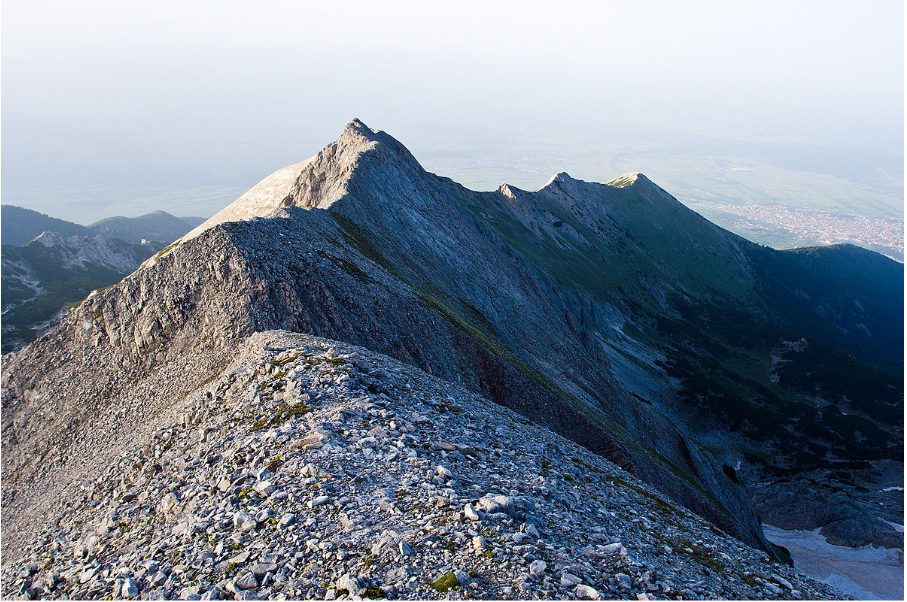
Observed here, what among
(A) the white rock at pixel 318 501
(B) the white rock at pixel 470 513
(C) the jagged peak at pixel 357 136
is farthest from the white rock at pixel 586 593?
(C) the jagged peak at pixel 357 136

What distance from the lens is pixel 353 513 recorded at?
1633cm

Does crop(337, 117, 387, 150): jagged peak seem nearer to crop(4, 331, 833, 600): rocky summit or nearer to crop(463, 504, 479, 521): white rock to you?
crop(4, 331, 833, 600): rocky summit

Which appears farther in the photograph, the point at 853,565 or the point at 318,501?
the point at 853,565

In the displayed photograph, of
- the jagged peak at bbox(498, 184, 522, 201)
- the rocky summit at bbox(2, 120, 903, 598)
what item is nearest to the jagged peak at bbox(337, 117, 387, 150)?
the rocky summit at bbox(2, 120, 903, 598)

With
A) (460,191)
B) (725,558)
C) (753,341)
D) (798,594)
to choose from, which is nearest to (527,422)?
(725,558)

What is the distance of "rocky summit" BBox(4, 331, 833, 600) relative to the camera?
14.5 metres

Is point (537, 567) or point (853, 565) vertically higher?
point (537, 567)

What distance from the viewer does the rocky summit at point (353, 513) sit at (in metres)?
14.5

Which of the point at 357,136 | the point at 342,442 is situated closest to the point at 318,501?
the point at 342,442

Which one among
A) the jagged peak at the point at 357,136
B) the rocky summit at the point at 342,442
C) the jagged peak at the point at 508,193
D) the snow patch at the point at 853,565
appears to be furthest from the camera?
the jagged peak at the point at 508,193

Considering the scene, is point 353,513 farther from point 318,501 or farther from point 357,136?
point 357,136

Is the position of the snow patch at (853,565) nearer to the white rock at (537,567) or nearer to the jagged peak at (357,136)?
the white rock at (537,567)

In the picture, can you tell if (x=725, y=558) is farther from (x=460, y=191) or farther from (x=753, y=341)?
(x=753, y=341)

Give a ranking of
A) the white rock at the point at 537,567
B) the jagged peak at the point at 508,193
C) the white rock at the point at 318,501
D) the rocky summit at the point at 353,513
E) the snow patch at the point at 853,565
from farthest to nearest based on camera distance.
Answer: the jagged peak at the point at 508,193 → the snow patch at the point at 853,565 → the white rock at the point at 318,501 → the rocky summit at the point at 353,513 → the white rock at the point at 537,567
